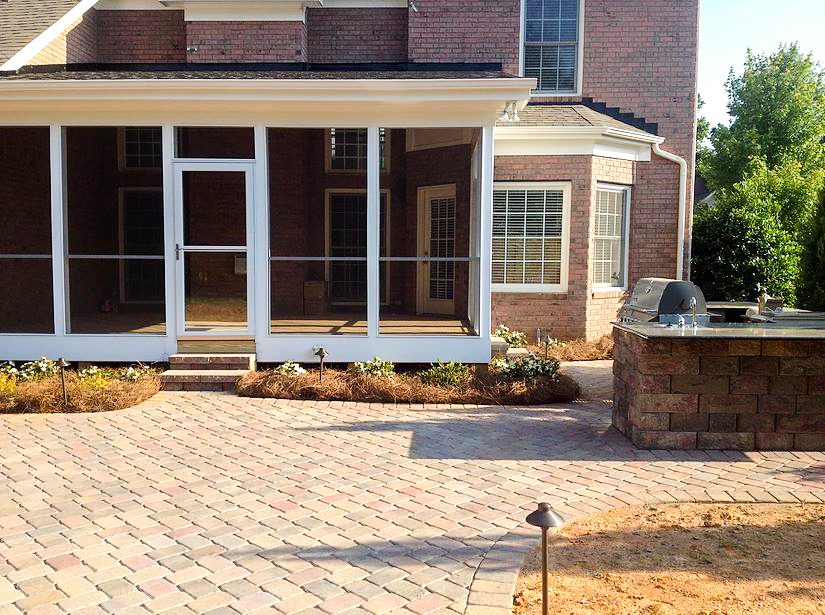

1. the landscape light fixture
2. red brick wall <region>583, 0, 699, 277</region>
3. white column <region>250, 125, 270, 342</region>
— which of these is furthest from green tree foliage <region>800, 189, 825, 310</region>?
white column <region>250, 125, 270, 342</region>

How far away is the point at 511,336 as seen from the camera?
1105 centimetres

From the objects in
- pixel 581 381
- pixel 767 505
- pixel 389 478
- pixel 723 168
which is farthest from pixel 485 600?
pixel 723 168

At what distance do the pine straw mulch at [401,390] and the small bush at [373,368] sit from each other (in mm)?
204

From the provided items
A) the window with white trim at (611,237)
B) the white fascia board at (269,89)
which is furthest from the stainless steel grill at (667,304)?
the white fascia board at (269,89)

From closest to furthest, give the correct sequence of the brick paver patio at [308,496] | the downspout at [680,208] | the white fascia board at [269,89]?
the brick paver patio at [308,496] → the white fascia board at [269,89] → the downspout at [680,208]

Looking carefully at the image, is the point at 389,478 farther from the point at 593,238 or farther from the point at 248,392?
the point at 593,238

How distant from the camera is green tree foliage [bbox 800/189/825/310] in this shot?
10.3m

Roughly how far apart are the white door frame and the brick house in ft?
0.14

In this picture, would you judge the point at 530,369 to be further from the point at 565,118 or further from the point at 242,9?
the point at 242,9

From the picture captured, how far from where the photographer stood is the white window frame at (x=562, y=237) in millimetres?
11422

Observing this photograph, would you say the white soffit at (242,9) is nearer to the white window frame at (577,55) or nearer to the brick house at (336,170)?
the brick house at (336,170)

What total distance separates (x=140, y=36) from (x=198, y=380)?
→ 864cm

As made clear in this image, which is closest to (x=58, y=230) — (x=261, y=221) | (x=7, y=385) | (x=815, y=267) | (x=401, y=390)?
(x=7, y=385)

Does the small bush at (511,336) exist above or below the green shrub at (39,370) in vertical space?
above
